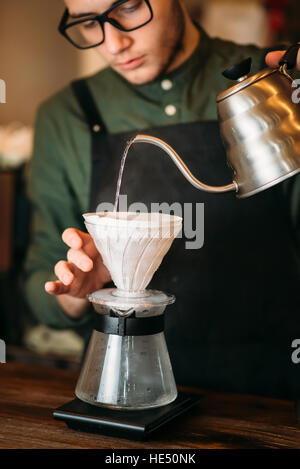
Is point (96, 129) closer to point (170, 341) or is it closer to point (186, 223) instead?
point (186, 223)

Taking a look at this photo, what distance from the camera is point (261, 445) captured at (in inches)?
42.6

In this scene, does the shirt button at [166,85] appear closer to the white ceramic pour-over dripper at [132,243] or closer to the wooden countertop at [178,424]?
the white ceramic pour-over dripper at [132,243]

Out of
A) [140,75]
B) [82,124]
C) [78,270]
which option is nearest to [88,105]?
[82,124]

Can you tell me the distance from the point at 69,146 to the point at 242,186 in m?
0.78

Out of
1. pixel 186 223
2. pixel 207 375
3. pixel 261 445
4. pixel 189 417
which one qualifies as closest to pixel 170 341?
pixel 207 375

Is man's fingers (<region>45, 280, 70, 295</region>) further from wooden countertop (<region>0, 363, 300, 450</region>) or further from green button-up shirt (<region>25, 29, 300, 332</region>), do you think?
green button-up shirt (<region>25, 29, 300, 332</region>)

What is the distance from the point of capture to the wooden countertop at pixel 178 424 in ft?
3.53

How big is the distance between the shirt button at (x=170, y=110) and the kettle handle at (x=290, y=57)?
0.51 metres

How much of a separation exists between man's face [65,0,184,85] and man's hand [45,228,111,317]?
528 millimetres

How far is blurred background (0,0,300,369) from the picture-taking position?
2217 mm

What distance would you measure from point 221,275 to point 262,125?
64 centimetres
